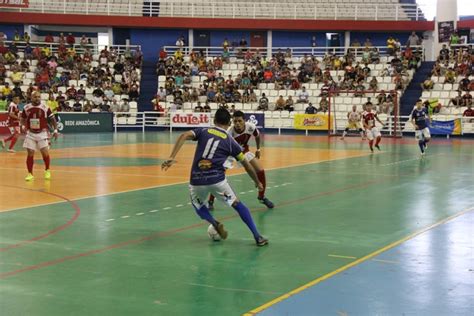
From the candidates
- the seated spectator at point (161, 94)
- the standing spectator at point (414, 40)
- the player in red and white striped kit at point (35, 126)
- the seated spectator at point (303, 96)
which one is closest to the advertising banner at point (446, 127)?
the seated spectator at point (303, 96)

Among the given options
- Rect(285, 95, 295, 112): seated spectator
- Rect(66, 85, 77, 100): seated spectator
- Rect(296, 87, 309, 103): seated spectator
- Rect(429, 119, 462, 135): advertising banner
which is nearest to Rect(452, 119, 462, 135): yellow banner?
Rect(429, 119, 462, 135): advertising banner

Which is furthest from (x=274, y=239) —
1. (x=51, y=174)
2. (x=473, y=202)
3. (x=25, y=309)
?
(x=51, y=174)

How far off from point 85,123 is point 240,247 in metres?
32.0

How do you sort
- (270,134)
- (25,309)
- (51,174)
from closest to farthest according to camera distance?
1. (25,309)
2. (51,174)
3. (270,134)

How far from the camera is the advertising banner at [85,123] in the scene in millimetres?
39438

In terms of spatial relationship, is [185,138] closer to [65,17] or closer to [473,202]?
[473,202]

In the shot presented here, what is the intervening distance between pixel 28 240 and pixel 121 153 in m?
15.7

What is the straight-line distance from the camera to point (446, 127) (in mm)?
38188

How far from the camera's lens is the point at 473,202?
13.9 m

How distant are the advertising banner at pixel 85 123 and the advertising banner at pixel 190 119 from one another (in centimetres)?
365

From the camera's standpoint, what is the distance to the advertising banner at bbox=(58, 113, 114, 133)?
3944 centimetres

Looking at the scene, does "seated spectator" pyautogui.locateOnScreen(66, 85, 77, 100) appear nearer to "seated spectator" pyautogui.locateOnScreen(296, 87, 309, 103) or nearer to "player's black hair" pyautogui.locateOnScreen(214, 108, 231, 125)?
"seated spectator" pyautogui.locateOnScreen(296, 87, 309, 103)

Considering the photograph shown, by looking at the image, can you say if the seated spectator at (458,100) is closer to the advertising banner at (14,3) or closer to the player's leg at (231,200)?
the advertising banner at (14,3)

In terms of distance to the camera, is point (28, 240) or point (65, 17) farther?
point (65, 17)
